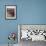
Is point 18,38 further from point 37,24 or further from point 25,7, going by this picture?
point 25,7

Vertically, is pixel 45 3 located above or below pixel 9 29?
above

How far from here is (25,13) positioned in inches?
188

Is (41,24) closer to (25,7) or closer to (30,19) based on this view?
(30,19)

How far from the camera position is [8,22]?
476 centimetres

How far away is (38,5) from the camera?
4.79 m

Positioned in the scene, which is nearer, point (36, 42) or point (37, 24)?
point (36, 42)

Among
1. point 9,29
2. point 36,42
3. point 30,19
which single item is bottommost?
point 36,42

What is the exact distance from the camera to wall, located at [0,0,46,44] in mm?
4754

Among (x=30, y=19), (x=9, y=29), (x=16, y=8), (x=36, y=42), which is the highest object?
(x=16, y=8)

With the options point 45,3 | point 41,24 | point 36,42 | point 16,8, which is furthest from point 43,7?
point 36,42

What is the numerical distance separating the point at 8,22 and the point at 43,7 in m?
1.35

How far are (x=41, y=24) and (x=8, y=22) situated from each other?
3.82ft

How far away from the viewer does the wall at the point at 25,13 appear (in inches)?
187

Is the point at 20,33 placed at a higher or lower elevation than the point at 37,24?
lower
